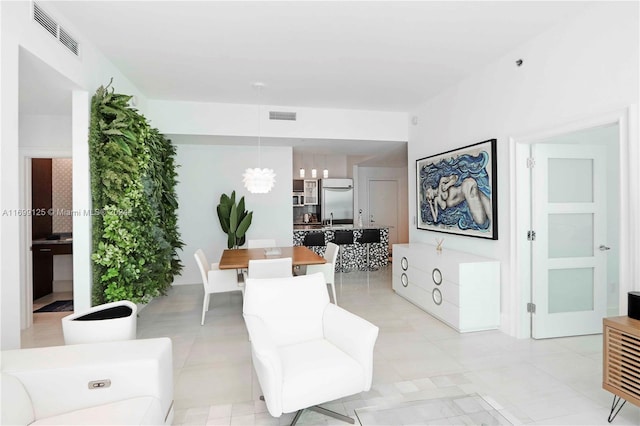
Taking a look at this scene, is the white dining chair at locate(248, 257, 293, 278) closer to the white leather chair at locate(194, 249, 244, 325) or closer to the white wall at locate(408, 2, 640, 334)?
the white leather chair at locate(194, 249, 244, 325)

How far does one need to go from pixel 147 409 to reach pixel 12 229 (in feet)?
4.94

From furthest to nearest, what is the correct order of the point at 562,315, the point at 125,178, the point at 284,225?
1. the point at 284,225
2. the point at 562,315
3. the point at 125,178

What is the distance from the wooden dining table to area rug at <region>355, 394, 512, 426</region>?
74.1 inches

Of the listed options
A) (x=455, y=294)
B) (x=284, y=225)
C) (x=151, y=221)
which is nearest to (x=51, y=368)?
(x=151, y=221)

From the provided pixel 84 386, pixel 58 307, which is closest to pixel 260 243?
pixel 58 307

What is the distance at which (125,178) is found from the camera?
312cm

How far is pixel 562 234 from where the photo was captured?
11.1 feet

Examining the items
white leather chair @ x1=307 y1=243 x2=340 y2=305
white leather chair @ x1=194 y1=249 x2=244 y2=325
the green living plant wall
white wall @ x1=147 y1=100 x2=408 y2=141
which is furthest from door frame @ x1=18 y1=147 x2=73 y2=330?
white leather chair @ x1=307 y1=243 x2=340 y2=305

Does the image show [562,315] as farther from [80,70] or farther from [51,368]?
[80,70]

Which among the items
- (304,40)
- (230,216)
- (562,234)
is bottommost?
(562,234)

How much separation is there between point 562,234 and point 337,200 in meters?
5.68

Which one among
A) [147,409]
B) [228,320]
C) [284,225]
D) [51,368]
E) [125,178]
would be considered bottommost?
[228,320]

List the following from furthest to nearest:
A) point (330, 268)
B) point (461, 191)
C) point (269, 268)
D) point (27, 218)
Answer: point (330, 268), point (461, 191), point (27, 218), point (269, 268)

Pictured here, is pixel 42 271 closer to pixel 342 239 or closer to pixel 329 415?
pixel 342 239
